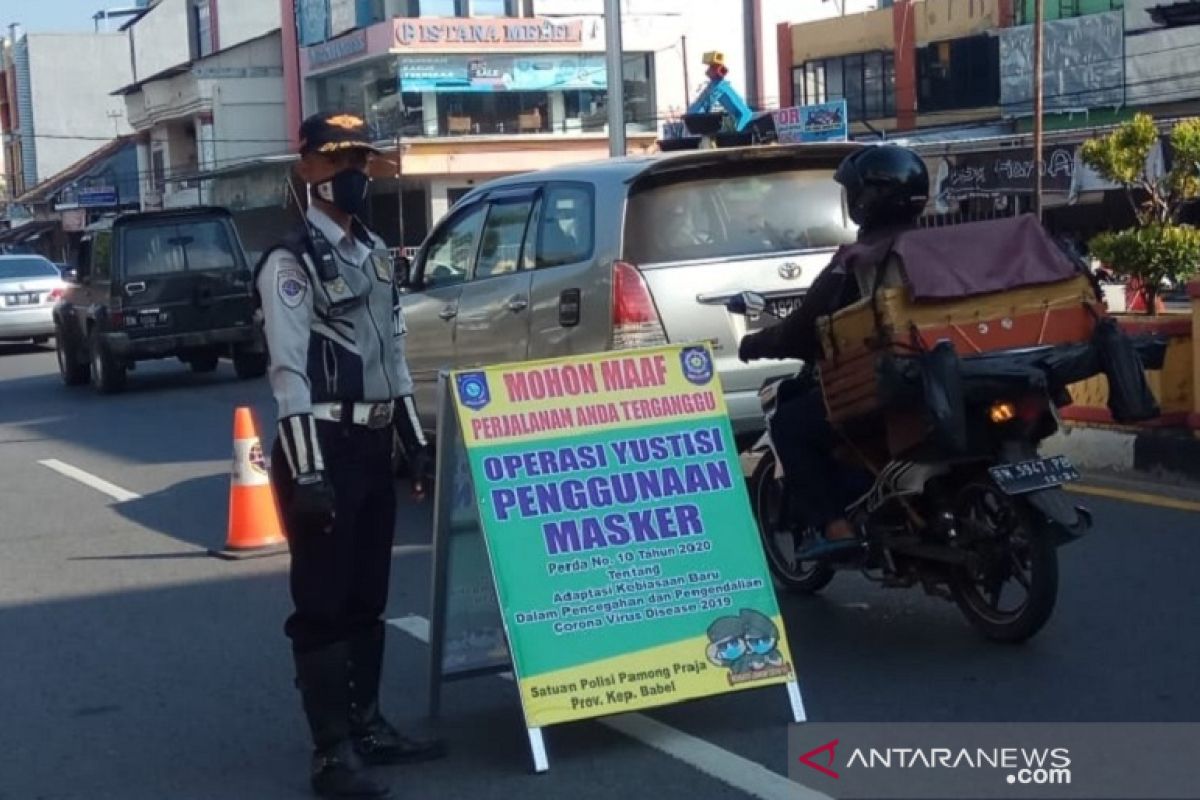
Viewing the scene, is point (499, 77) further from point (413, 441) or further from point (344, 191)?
point (344, 191)

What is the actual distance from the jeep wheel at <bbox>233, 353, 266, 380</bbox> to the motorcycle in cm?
1359

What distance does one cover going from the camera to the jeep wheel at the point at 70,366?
20.8 m

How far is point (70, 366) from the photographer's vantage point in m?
20.9

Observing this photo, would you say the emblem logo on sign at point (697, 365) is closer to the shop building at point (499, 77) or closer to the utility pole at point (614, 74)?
the utility pole at point (614, 74)

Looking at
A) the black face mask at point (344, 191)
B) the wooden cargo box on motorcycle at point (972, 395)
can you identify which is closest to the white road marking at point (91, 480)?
the wooden cargo box on motorcycle at point (972, 395)

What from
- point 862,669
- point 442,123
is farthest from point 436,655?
point 442,123

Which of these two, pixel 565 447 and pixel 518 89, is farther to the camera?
pixel 518 89

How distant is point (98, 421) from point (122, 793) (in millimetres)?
11832

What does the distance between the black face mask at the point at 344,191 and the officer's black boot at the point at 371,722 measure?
1344 mm

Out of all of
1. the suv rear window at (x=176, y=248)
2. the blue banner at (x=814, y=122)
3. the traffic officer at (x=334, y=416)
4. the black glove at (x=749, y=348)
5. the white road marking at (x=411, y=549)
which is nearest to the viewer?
the traffic officer at (x=334, y=416)

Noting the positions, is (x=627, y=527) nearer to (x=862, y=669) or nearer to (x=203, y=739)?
(x=862, y=669)

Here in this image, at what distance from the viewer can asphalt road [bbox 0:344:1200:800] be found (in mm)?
5750

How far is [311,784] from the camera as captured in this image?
220 inches

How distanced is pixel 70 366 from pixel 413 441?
16009 mm
